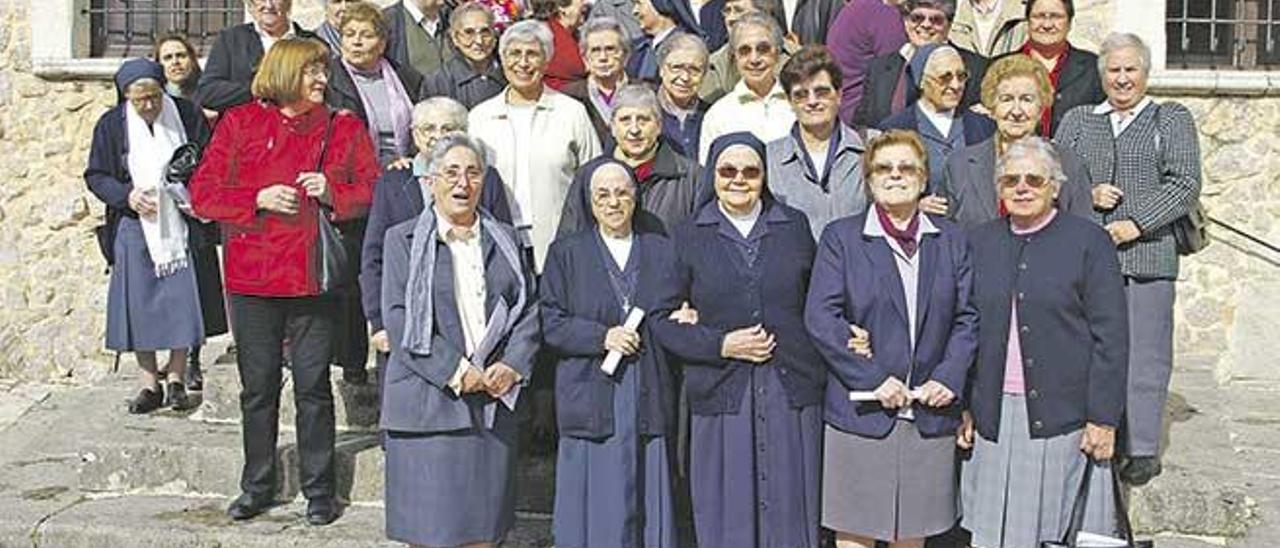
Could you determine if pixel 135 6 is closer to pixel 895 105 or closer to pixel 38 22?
pixel 38 22

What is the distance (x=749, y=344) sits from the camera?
4.79 m

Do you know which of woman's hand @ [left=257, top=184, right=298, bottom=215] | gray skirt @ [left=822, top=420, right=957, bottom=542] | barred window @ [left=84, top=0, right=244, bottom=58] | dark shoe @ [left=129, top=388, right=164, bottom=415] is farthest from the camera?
barred window @ [left=84, top=0, right=244, bottom=58]

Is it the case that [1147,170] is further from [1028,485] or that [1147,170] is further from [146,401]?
[146,401]

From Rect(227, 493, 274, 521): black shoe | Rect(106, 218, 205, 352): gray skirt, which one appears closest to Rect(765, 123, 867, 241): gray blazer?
Rect(227, 493, 274, 521): black shoe

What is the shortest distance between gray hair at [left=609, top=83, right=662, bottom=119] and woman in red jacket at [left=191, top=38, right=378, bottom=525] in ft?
3.05

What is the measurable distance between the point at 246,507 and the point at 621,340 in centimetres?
171

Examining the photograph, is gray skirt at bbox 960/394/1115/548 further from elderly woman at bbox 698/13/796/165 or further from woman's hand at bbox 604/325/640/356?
elderly woman at bbox 698/13/796/165

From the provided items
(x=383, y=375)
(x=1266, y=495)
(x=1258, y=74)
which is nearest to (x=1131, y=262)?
(x=1266, y=495)

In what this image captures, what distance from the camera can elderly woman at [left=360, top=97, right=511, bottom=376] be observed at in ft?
17.0

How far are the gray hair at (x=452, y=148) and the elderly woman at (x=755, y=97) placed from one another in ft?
2.81

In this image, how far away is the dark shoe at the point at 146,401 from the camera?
264 inches

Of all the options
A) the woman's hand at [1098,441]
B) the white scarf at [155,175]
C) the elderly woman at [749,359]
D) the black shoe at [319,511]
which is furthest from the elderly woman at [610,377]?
the white scarf at [155,175]

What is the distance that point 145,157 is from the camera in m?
6.42

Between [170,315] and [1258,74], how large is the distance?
5.39 meters
